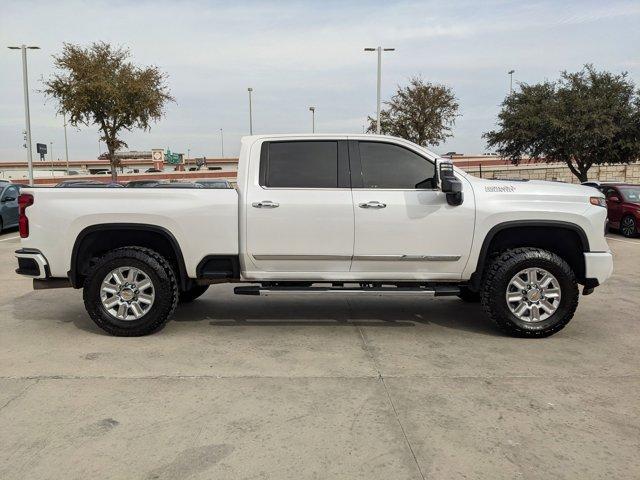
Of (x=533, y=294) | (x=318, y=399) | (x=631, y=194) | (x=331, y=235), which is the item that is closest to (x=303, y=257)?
(x=331, y=235)

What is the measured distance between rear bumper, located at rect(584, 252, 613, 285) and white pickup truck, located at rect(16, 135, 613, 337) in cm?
1

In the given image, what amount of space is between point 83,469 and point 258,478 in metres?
0.98

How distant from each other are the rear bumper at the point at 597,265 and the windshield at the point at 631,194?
11.3m

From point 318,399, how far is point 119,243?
2.90 meters

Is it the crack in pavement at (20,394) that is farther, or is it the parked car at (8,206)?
the parked car at (8,206)

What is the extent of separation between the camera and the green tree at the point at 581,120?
22.2m

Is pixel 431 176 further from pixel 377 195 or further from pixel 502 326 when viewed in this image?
pixel 502 326

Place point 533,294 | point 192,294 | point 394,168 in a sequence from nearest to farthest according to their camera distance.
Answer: point 533,294 < point 394,168 < point 192,294

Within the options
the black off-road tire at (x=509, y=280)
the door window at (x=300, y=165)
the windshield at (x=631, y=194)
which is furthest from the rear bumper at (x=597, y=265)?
the windshield at (x=631, y=194)

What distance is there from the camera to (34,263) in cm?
538

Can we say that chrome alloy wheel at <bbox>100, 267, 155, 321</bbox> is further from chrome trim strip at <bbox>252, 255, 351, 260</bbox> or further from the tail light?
chrome trim strip at <bbox>252, 255, 351, 260</bbox>

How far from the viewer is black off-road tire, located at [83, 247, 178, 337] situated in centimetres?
536

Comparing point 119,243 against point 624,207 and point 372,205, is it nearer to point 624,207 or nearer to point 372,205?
point 372,205

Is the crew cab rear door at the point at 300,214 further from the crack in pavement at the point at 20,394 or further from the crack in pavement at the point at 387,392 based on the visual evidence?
the crack in pavement at the point at 20,394
